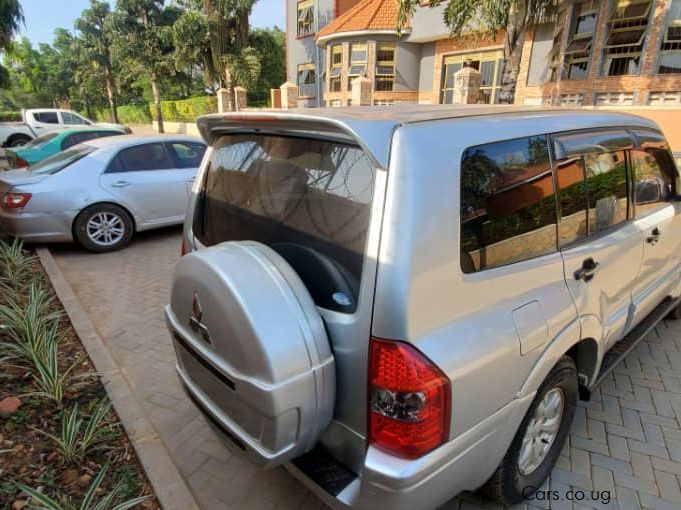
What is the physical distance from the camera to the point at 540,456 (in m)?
2.16

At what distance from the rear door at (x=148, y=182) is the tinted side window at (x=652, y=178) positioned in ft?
18.4

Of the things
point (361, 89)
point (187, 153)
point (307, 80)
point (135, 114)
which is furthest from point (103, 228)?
point (135, 114)

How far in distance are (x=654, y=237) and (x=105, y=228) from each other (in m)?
6.15

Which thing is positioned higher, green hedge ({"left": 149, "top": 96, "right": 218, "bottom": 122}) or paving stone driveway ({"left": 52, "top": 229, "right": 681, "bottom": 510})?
green hedge ({"left": 149, "top": 96, "right": 218, "bottom": 122})

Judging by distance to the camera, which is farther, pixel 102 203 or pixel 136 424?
pixel 102 203

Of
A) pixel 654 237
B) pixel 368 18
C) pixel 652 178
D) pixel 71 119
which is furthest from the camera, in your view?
pixel 368 18

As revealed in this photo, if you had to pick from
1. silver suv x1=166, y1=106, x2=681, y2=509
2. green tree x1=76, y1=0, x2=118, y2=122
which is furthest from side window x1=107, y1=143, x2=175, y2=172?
green tree x1=76, y1=0, x2=118, y2=122

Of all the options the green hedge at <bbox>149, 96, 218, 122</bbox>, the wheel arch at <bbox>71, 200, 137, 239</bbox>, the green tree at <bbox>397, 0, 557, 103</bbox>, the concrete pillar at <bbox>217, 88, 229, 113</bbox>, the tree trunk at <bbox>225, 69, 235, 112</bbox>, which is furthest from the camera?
the green hedge at <bbox>149, 96, 218, 122</bbox>

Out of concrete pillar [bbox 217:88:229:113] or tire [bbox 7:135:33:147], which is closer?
tire [bbox 7:135:33:147]

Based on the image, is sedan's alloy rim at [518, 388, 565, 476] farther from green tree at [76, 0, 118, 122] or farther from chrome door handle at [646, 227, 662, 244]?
green tree at [76, 0, 118, 122]

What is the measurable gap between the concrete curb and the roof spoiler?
1.81 m

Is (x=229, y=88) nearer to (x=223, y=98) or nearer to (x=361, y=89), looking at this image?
(x=223, y=98)

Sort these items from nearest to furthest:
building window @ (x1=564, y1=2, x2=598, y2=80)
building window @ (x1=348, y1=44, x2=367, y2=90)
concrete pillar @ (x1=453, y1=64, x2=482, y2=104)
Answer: concrete pillar @ (x1=453, y1=64, x2=482, y2=104)
building window @ (x1=564, y1=2, x2=598, y2=80)
building window @ (x1=348, y1=44, x2=367, y2=90)

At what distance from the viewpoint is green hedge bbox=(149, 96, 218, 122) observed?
27.0 m
